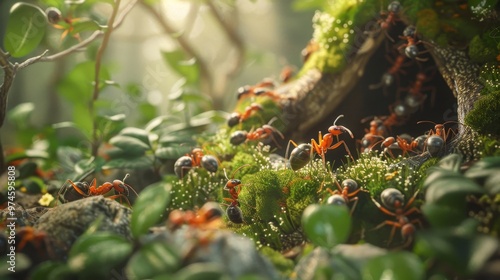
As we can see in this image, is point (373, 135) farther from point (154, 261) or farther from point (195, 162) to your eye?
point (154, 261)

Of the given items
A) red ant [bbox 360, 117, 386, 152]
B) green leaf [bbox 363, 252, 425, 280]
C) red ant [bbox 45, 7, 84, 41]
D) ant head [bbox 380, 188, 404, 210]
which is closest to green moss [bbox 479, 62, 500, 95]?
red ant [bbox 360, 117, 386, 152]

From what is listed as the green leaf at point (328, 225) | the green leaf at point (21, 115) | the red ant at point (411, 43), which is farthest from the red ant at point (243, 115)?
the green leaf at point (21, 115)

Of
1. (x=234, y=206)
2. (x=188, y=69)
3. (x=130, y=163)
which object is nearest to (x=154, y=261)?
(x=234, y=206)

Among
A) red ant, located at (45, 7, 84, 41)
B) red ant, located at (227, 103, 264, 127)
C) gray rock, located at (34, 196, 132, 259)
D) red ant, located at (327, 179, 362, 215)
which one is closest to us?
gray rock, located at (34, 196, 132, 259)

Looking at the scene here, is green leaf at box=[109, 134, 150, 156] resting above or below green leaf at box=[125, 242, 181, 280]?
below

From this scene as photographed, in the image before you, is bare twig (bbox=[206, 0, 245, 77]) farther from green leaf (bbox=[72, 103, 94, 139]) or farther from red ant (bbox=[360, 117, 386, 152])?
red ant (bbox=[360, 117, 386, 152])

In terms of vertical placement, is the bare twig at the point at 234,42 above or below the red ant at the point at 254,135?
above

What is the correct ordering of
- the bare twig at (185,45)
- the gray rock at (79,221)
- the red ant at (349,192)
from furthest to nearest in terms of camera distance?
the bare twig at (185,45) → the red ant at (349,192) → the gray rock at (79,221)

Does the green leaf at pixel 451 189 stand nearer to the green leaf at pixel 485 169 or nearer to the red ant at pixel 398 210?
the green leaf at pixel 485 169
